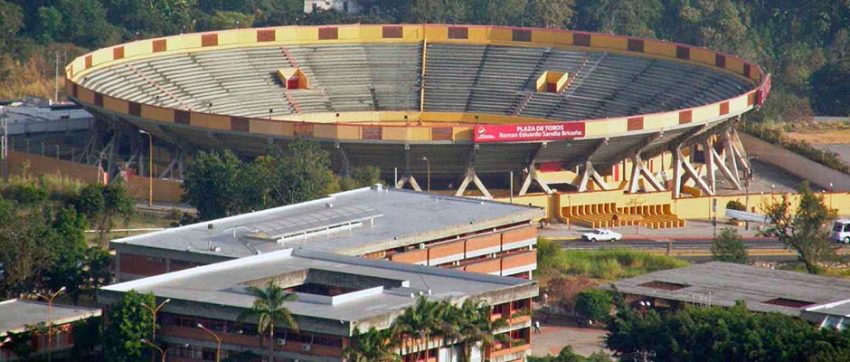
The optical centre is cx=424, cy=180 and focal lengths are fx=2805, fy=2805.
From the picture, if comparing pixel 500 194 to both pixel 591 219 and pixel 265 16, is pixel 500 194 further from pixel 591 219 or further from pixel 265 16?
pixel 265 16

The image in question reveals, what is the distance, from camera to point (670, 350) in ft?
310

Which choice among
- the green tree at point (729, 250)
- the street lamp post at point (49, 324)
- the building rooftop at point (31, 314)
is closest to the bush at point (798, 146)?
the green tree at point (729, 250)

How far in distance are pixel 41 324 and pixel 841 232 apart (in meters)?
46.8

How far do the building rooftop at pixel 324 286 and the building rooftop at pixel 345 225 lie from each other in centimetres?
316

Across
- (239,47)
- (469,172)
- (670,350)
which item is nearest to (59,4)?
(239,47)

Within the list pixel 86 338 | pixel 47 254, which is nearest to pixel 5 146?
pixel 47 254

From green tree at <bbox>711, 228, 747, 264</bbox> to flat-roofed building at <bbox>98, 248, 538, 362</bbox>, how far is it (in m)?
23.9

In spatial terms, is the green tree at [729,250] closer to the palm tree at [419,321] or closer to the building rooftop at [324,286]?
the building rooftop at [324,286]

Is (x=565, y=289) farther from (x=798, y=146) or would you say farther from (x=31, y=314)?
(x=798, y=146)

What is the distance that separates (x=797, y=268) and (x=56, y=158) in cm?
4051

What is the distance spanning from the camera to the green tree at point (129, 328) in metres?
88.7

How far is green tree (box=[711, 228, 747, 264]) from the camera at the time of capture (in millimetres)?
116625

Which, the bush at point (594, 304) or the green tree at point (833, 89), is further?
the green tree at point (833, 89)

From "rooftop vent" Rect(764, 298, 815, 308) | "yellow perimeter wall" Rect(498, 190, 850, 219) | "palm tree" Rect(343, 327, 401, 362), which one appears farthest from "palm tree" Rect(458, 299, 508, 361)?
"yellow perimeter wall" Rect(498, 190, 850, 219)
